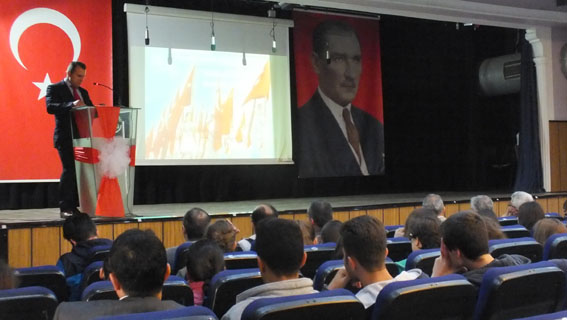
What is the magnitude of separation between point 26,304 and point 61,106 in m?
3.11

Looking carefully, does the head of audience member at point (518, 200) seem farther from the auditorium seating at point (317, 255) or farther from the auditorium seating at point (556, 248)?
the auditorium seating at point (317, 255)

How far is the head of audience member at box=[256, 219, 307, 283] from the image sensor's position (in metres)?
1.93

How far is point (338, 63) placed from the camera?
928cm

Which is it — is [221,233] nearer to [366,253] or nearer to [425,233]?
[425,233]

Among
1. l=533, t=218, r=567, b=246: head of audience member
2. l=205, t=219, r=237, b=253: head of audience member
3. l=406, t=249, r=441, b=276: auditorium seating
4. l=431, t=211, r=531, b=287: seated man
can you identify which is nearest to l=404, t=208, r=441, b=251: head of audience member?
l=406, t=249, r=441, b=276: auditorium seating

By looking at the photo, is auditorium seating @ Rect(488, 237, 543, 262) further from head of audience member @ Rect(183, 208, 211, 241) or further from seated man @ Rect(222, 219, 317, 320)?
head of audience member @ Rect(183, 208, 211, 241)

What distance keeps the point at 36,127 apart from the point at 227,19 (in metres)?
2.90

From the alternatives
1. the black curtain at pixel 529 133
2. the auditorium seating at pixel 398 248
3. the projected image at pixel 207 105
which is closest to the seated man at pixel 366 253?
the auditorium seating at pixel 398 248

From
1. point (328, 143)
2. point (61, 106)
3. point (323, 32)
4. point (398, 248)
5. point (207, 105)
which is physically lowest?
point (398, 248)

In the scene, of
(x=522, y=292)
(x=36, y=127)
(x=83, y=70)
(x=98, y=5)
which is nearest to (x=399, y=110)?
(x=98, y=5)

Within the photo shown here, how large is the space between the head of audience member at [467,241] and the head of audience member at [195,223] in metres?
1.80

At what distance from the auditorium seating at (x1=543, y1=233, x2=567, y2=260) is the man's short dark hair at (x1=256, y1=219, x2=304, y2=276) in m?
1.74

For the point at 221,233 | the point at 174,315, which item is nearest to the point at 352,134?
the point at 221,233

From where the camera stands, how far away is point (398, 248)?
11.7 ft
